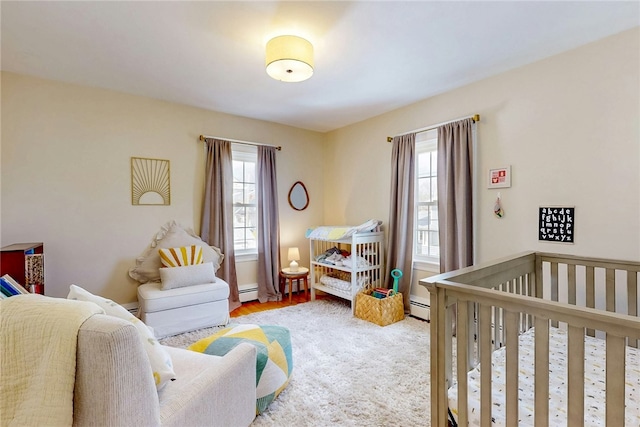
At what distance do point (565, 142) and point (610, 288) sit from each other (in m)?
1.16

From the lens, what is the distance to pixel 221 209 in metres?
3.67

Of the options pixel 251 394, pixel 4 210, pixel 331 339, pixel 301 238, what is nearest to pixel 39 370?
pixel 251 394

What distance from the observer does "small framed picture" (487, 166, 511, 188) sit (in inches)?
104

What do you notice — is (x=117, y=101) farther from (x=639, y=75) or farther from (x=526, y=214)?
(x=639, y=75)

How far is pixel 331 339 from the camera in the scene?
9.05 feet

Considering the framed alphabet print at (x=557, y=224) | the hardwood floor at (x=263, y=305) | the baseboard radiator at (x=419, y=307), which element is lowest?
the hardwood floor at (x=263, y=305)

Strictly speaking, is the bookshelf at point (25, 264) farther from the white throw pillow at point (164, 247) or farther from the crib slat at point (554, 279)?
the crib slat at point (554, 279)

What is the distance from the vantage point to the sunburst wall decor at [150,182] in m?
3.26

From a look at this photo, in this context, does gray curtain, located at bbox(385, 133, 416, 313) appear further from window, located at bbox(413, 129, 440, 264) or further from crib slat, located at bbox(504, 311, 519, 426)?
crib slat, located at bbox(504, 311, 519, 426)

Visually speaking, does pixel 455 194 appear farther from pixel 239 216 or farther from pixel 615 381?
pixel 239 216

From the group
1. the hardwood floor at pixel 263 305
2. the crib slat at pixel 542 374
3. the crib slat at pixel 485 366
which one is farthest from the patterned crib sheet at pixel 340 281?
the crib slat at pixel 542 374

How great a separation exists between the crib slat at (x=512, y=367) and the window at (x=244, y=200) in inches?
130

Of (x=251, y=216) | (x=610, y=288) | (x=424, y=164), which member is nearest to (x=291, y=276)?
(x=251, y=216)

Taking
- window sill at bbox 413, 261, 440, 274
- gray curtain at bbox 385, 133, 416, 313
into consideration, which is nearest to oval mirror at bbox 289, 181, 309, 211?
gray curtain at bbox 385, 133, 416, 313
